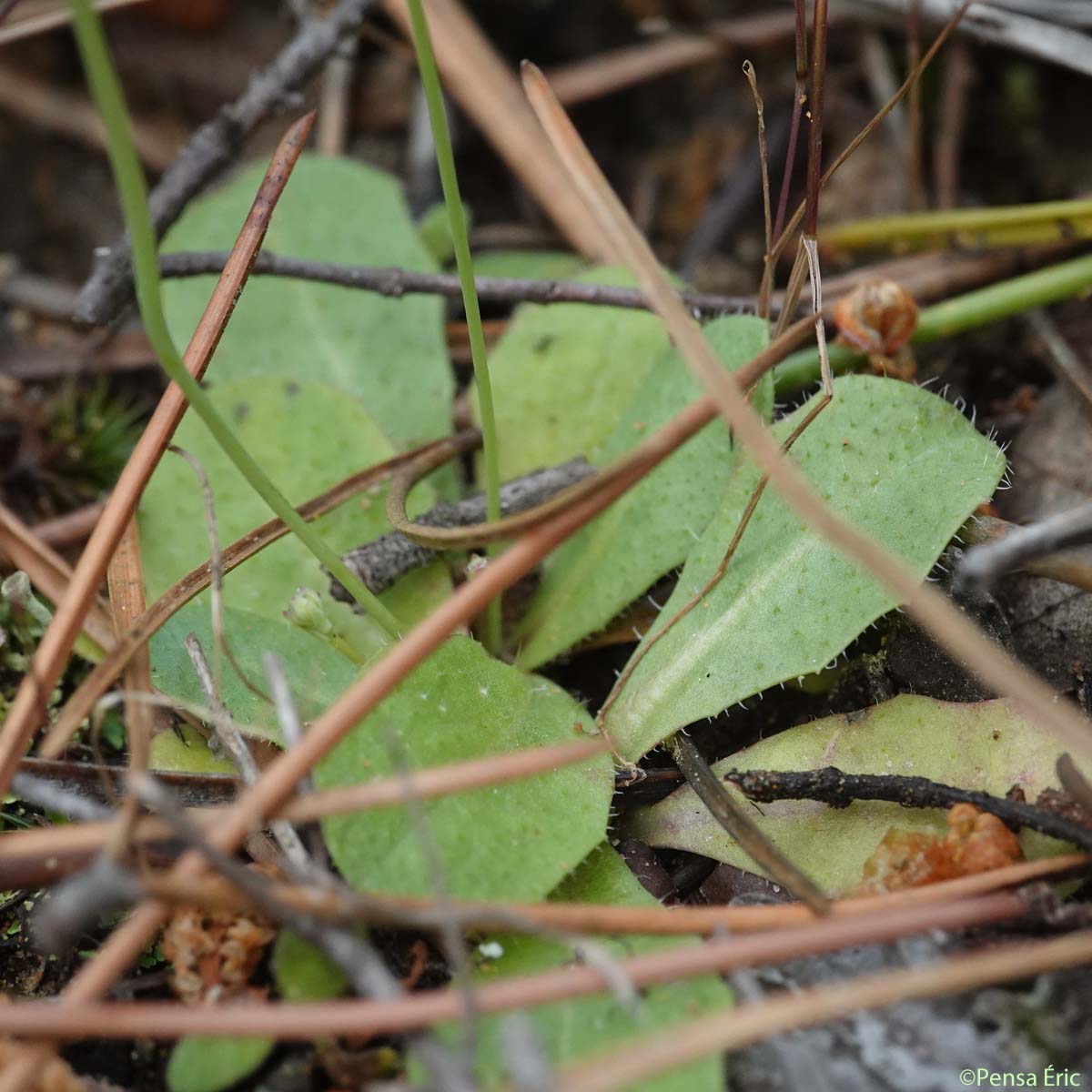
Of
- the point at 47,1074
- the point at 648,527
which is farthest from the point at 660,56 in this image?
the point at 47,1074

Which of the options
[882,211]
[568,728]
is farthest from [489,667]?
[882,211]

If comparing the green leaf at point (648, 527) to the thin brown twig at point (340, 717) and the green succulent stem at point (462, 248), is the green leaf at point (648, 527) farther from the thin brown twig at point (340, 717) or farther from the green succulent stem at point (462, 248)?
the thin brown twig at point (340, 717)

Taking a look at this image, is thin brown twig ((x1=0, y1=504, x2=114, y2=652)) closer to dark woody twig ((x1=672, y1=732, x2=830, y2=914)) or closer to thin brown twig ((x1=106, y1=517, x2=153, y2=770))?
thin brown twig ((x1=106, y1=517, x2=153, y2=770))

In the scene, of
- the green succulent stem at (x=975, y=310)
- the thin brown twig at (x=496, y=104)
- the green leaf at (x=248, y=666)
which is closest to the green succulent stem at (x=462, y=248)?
the green leaf at (x=248, y=666)

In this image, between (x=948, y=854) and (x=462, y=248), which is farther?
(x=462, y=248)

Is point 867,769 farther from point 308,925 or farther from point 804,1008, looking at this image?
point 308,925

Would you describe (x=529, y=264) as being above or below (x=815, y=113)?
below

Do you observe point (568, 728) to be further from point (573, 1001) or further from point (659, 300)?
point (659, 300)
